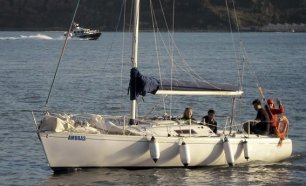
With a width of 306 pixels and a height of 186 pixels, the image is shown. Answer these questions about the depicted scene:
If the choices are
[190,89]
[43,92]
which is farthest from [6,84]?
[190,89]

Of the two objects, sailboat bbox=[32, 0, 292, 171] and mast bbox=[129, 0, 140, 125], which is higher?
mast bbox=[129, 0, 140, 125]

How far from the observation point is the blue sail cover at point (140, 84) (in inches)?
1107

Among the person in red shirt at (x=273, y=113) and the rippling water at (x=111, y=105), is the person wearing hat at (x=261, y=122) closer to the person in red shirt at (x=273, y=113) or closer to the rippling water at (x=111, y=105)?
the person in red shirt at (x=273, y=113)

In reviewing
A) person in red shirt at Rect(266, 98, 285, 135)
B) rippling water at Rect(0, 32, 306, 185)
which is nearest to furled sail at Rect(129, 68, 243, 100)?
person in red shirt at Rect(266, 98, 285, 135)

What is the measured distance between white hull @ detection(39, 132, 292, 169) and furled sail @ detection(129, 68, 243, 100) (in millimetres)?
1797

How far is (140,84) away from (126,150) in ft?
8.10

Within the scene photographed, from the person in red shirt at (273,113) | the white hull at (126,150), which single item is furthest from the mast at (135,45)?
the person in red shirt at (273,113)

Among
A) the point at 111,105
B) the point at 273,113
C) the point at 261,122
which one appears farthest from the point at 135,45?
the point at 111,105

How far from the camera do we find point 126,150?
26703 mm

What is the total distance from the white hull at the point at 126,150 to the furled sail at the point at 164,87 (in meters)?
1.80

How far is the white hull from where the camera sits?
2623 centimetres

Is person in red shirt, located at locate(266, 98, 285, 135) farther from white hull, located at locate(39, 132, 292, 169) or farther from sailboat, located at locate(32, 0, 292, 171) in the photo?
white hull, located at locate(39, 132, 292, 169)

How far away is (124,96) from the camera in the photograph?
50188 mm

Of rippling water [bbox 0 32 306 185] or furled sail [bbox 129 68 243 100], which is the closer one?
rippling water [bbox 0 32 306 185]
